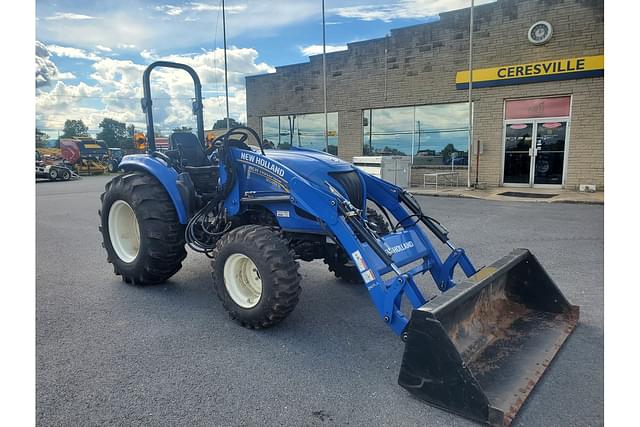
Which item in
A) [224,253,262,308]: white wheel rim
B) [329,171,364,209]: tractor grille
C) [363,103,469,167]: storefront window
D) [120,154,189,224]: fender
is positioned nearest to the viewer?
[224,253,262,308]: white wheel rim

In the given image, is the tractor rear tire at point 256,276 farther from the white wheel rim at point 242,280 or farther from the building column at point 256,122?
the building column at point 256,122

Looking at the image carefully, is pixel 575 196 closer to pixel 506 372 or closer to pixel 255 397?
pixel 506 372

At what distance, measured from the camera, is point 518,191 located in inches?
510

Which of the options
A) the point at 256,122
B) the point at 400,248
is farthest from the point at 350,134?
the point at 400,248

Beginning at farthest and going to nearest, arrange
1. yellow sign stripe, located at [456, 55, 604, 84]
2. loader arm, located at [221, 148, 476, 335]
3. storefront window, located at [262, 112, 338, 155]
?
storefront window, located at [262, 112, 338, 155], yellow sign stripe, located at [456, 55, 604, 84], loader arm, located at [221, 148, 476, 335]

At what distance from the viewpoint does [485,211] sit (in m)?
9.76

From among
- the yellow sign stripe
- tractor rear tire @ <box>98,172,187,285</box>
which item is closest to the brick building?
the yellow sign stripe

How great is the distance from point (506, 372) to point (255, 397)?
1.62m

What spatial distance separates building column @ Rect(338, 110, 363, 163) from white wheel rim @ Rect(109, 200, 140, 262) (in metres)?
12.3

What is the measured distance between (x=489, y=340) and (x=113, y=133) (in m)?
45.4

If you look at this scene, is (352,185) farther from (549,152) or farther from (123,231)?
(549,152)

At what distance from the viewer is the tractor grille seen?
13.5 ft

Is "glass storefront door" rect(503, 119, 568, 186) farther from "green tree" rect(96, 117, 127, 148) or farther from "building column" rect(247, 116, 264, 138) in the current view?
"green tree" rect(96, 117, 127, 148)

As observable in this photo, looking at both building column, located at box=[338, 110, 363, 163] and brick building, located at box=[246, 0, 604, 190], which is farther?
building column, located at box=[338, 110, 363, 163]
